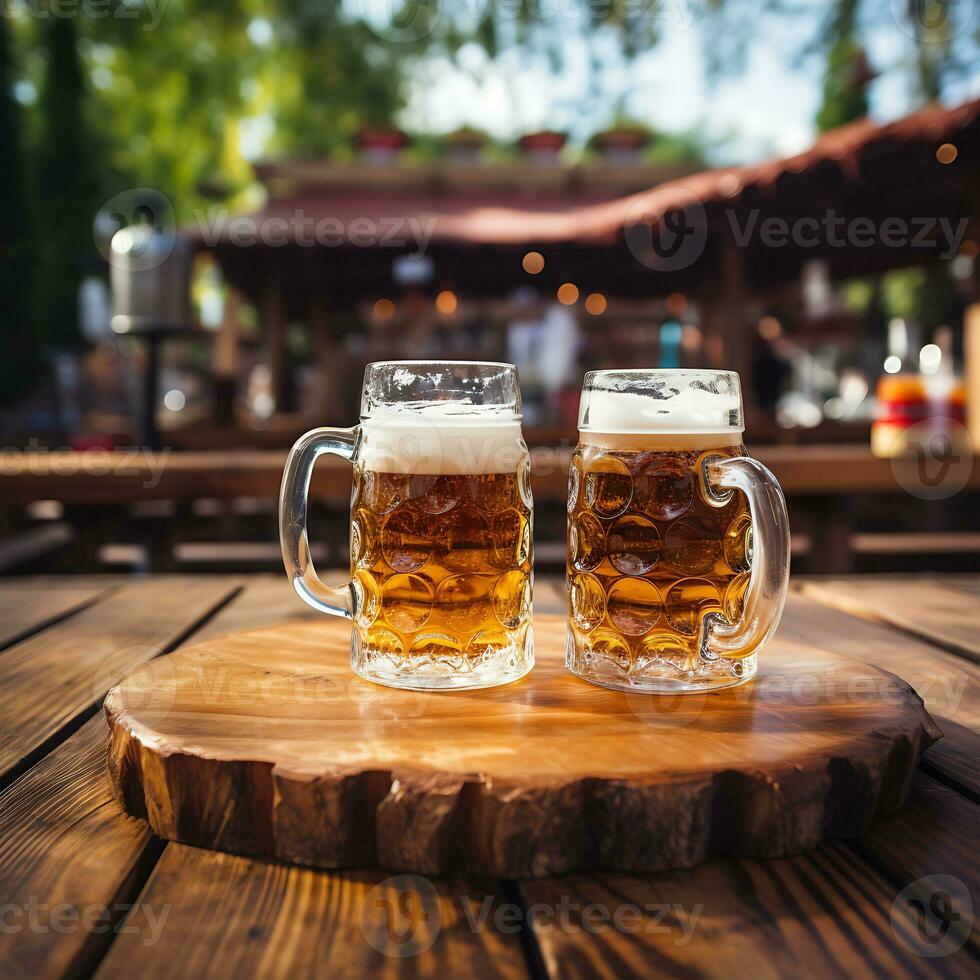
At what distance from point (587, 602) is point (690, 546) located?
0.12 metres

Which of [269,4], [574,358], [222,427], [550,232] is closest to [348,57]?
[269,4]

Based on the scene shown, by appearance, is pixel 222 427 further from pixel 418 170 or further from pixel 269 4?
pixel 269 4

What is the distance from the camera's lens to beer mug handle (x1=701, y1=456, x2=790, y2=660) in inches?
29.7

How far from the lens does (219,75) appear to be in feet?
42.5

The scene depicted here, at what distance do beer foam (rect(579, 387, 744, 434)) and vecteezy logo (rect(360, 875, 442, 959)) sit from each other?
46cm

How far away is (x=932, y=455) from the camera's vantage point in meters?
2.85

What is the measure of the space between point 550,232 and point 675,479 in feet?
18.3

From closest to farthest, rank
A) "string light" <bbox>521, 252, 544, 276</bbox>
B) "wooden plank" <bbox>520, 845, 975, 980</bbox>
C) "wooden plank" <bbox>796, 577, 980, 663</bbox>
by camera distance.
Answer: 1. "wooden plank" <bbox>520, 845, 975, 980</bbox>
2. "wooden plank" <bbox>796, 577, 980, 663</bbox>
3. "string light" <bbox>521, 252, 544, 276</bbox>

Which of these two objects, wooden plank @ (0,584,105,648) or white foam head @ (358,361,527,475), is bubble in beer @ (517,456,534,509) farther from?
wooden plank @ (0,584,105,648)

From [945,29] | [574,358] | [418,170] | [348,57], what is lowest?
[574,358]

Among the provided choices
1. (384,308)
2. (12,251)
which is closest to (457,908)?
(384,308)
